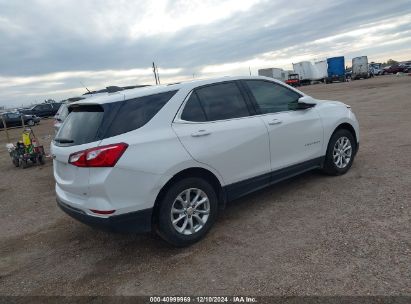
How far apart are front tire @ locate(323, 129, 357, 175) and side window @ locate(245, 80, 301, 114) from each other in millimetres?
965

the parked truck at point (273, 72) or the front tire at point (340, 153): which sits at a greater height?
the parked truck at point (273, 72)

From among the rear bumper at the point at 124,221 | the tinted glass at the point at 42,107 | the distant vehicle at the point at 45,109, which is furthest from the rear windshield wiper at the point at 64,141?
the tinted glass at the point at 42,107

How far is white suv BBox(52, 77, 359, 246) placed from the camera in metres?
3.43

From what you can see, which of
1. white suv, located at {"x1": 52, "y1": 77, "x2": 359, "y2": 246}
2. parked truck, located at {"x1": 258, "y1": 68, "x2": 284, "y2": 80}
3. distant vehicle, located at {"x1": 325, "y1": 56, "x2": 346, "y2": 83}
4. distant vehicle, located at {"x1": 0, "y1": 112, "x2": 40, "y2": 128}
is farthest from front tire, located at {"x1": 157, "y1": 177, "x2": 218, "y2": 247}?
parked truck, located at {"x1": 258, "y1": 68, "x2": 284, "y2": 80}

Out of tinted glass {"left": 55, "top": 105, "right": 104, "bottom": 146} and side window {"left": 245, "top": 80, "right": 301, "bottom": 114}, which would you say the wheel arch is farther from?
side window {"left": 245, "top": 80, "right": 301, "bottom": 114}

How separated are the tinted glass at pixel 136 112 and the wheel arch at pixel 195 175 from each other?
2.16 ft

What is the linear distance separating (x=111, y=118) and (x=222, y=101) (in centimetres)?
139

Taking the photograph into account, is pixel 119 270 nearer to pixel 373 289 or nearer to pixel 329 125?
pixel 373 289

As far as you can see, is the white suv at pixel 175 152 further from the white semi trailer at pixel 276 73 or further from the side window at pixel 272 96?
the white semi trailer at pixel 276 73

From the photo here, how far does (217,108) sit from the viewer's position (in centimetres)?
420

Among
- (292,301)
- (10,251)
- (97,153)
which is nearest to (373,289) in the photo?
(292,301)

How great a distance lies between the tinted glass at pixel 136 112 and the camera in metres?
3.51

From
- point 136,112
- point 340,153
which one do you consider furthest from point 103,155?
point 340,153

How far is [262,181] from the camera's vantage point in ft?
14.8
